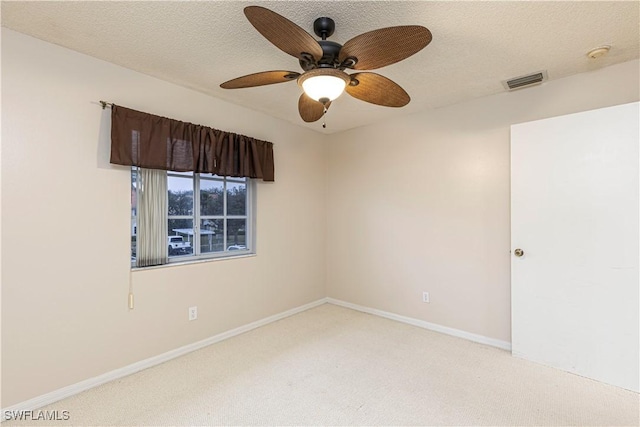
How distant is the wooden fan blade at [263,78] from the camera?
176cm

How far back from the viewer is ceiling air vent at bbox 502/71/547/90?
2.50m

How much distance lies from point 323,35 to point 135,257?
218cm

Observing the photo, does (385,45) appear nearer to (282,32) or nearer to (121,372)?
(282,32)

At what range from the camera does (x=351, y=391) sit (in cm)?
215

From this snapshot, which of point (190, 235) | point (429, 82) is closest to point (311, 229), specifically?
point (190, 235)

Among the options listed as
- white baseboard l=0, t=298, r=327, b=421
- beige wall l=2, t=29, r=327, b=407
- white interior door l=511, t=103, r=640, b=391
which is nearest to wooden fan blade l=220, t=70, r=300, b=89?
beige wall l=2, t=29, r=327, b=407

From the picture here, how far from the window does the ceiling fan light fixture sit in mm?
1649

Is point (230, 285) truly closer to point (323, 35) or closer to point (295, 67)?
point (295, 67)

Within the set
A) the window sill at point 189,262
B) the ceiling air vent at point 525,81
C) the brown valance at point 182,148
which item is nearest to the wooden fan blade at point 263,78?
the brown valance at point 182,148

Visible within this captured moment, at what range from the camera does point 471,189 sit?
3043 millimetres

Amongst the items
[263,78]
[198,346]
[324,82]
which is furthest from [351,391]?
[263,78]

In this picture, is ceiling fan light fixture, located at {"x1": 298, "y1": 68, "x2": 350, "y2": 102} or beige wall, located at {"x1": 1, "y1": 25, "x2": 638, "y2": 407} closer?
ceiling fan light fixture, located at {"x1": 298, "y1": 68, "x2": 350, "y2": 102}

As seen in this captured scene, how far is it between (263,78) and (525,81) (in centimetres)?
222

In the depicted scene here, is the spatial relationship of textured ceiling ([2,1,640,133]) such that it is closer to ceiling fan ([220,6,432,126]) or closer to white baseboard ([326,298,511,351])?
ceiling fan ([220,6,432,126])
